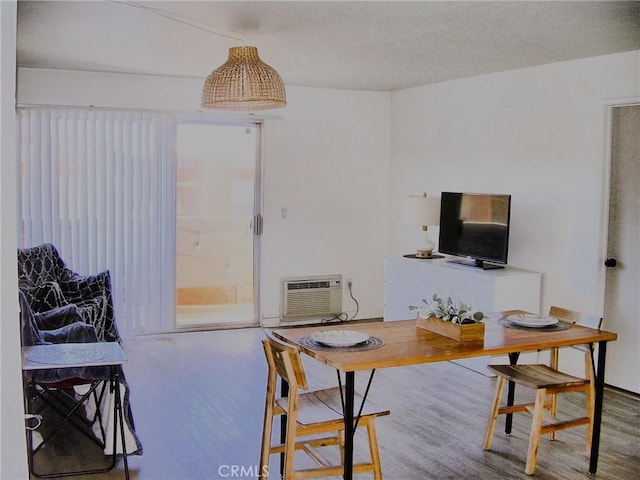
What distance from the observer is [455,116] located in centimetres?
640

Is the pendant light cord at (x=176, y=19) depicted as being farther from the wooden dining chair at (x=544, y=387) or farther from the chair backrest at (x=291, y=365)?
the wooden dining chair at (x=544, y=387)

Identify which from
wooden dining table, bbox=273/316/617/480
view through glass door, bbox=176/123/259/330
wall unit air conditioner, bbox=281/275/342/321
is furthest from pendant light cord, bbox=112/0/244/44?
wall unit air conditioner, bbox=281/275/342/321

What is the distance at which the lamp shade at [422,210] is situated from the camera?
6.25 m

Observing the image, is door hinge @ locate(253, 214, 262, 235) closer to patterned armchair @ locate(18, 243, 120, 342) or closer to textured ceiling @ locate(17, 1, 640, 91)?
textured ceiling @ locate(17, 1, 640, 91)

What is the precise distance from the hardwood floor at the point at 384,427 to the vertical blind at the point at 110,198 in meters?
0.84

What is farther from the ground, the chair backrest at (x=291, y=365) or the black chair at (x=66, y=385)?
the chair backrest at (x=291, y=365)

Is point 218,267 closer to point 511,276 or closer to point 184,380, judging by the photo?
point 184,380

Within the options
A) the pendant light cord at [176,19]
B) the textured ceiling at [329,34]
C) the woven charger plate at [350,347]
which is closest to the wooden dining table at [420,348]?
the woven charger plate at [350,347]

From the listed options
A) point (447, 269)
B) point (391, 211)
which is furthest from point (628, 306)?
point (391, 211)

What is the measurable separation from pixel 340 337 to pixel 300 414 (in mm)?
389

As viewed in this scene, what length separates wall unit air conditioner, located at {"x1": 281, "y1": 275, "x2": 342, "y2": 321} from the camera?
23.4 feet

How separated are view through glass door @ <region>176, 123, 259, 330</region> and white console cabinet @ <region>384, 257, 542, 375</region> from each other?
162 centimetres

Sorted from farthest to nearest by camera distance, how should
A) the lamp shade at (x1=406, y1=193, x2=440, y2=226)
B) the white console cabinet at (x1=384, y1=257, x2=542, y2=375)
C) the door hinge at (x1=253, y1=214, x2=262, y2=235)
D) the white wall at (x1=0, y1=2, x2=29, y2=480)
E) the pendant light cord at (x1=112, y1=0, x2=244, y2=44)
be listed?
the door hinge at (x1=253, y1=214, x2=262, y2=235), the lamp shade at (x1=406, y1=193, x2=440, y2=226), the white console cabinet at (x1=384, y1=257, x2=542, y2=375), the pendant light cord at (x1=112, y1=0, x2=244, y2=44), the white wall at (x1=0, y1=2, x2=29, y2=480)

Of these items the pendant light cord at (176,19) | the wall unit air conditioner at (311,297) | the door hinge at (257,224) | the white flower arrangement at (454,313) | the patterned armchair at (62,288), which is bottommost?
the wall unit air conditioner at (311,297)
